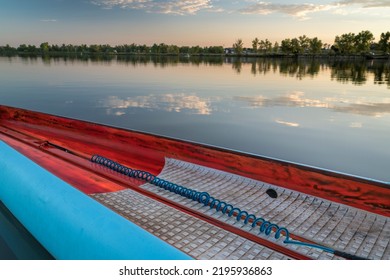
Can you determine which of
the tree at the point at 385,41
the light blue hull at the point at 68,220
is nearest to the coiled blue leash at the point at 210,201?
the light blue hull at the point at 68,220

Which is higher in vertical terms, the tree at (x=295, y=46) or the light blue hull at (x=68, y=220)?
the tree at (x=295, y=46)

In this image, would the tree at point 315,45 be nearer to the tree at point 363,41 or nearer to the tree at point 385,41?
the tree at point 363,41

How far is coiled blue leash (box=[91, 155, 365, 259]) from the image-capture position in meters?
2.78

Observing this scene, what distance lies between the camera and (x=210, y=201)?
3.49m

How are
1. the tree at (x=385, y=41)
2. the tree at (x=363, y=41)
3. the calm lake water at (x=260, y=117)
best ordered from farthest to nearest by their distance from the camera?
1. the tree at (x=363, y=41)
2. the tree at (x=385, y=41)
3. the calm lake water at (x=260, y=117)

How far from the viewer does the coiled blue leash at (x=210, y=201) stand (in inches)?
109

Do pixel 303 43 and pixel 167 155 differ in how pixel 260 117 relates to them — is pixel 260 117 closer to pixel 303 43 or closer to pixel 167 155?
pixel 167 155

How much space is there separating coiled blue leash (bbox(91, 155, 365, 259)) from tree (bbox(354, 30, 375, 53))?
333ft

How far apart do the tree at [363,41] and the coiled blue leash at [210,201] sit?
101 m

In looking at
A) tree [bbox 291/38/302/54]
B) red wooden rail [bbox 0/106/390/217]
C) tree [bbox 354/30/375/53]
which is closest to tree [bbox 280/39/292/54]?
tree [bbox 291/38/302/54]

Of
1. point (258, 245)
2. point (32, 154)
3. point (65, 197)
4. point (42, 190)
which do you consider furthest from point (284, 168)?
point (32, 154)

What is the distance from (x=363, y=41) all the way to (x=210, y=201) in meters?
103

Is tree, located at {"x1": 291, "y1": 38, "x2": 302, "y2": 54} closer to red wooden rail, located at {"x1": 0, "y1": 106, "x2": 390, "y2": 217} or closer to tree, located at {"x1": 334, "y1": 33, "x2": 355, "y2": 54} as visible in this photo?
tree, located at {"x1": 334, "y1": 33, "x2": 355, "y2": 54}

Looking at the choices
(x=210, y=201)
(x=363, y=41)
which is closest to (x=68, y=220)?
(x=210, y=201)
